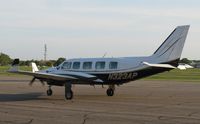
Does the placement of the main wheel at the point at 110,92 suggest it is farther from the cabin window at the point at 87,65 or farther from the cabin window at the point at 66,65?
the cabin window at the point at 66,65

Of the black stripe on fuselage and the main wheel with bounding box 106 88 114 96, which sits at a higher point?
the black stripe on fuselage

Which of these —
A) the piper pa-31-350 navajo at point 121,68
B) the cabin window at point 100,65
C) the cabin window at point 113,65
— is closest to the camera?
the piper pa-31-350 navajo at point 121,68

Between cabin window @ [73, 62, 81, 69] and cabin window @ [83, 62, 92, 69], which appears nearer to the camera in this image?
cabin window @ [83, 62, 92, 69]

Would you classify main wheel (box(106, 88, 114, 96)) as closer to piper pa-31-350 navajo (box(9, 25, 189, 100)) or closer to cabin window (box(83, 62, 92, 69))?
piper pa-31-350 navajo (box(9, 25, 189, 100))

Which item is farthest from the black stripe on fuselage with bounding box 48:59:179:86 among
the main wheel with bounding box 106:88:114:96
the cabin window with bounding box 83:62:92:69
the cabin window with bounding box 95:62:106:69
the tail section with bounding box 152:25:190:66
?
the main wheel with bounding box 106:88:114:96

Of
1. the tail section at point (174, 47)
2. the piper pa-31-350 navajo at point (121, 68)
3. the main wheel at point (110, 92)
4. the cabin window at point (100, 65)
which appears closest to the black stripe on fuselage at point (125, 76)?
the piper pa-31-350 navajo at point (121, 68)

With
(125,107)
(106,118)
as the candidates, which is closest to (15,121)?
(106,118)

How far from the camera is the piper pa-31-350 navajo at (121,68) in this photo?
25344 mm

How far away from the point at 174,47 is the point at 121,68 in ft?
11.1

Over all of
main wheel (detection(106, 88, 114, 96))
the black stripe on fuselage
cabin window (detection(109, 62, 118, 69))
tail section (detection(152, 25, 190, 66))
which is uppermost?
tail section (detection(152, 25, 190, 66))

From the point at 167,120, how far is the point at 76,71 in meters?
13.2

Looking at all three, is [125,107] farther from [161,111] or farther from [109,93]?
[109,93]

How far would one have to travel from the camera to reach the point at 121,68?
86.0ft

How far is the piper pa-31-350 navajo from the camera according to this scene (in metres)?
25.3
